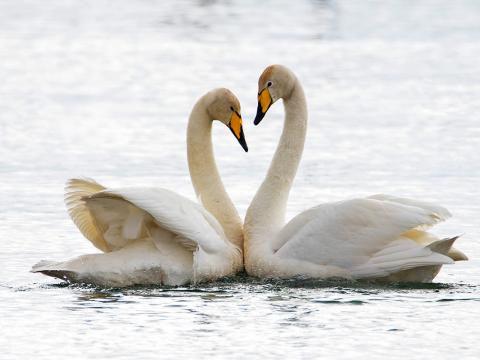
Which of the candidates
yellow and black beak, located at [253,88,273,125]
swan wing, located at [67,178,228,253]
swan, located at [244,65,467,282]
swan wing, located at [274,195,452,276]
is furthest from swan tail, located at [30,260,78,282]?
yellow and black beak, located at [253,88,273,125]

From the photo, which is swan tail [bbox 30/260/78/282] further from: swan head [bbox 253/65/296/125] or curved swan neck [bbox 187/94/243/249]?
swan head [bbox 253/65/296/125]

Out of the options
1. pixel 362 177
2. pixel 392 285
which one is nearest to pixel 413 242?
pixel 392 285

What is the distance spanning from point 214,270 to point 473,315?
210cm

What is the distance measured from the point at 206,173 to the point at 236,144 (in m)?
5.10

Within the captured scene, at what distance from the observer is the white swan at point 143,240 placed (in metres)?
9.95

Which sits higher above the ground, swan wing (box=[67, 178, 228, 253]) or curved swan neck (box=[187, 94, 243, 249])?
curved swan neck (box=[187, 94, 243, 249])

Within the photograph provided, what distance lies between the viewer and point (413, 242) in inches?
403

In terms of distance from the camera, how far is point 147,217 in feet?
33.4

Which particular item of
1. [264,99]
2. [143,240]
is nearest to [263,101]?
[264,99]

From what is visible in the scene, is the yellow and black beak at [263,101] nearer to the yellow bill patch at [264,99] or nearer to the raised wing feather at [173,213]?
the yellow bill patch at [264,99]

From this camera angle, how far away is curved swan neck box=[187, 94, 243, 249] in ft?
37.3

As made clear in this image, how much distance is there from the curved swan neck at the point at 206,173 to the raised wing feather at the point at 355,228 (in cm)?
116

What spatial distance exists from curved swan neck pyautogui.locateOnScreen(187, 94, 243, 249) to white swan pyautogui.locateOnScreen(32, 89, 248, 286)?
0.46 m

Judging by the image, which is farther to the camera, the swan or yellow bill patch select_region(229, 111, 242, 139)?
yellow bill patch select_region(229, 111, 242, 139)
